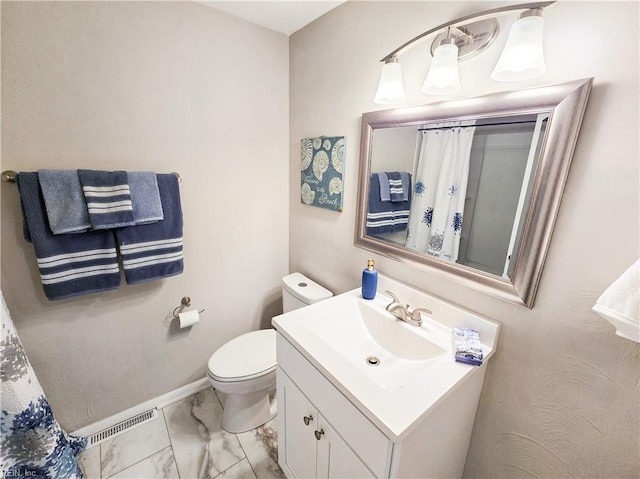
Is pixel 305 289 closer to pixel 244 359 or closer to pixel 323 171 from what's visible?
pixel 244 359

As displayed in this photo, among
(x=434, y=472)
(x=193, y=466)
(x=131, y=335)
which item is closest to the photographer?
(x=434, y=472)

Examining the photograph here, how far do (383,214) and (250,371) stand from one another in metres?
1.04

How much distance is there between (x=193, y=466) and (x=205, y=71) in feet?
6.55

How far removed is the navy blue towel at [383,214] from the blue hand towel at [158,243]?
0.97 metres

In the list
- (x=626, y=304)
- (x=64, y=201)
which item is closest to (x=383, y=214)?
(x=626, y=304)

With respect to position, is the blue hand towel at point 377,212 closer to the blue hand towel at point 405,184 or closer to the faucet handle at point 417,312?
the blue hand towel at point 405,184

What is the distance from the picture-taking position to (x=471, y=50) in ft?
2.91

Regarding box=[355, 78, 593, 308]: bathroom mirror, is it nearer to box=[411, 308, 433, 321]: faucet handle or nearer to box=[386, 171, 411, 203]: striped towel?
box=[386, 171, 411, 203]: striped towel

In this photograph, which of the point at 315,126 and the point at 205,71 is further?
the point at 315,126

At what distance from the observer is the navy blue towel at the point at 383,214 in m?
1.21

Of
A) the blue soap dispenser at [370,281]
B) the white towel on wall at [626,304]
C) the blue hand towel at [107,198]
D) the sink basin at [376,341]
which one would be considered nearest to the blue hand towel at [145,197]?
the blue hand towel at [107,198]

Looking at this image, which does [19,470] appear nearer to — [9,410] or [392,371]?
[9,410]

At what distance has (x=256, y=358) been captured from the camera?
148cm

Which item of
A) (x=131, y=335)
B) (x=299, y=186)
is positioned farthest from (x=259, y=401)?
(x=299, y=186)
